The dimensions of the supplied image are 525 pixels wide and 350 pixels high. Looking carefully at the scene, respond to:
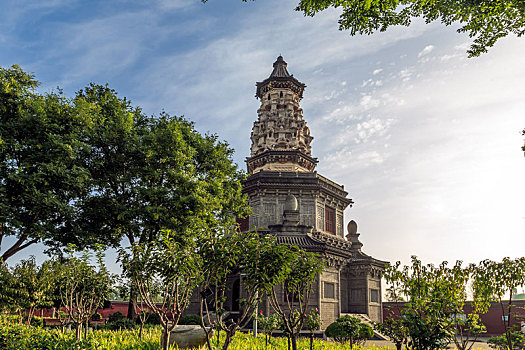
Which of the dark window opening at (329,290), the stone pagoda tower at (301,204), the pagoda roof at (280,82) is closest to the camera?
the dark window opening at (329,290)

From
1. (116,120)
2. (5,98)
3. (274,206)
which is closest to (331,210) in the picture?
(274,206)

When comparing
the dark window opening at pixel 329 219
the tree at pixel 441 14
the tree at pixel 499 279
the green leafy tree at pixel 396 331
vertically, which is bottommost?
the green leafy tree at pixel 396 331

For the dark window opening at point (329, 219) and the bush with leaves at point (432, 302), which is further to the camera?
the dark window opening at point (329, 219)


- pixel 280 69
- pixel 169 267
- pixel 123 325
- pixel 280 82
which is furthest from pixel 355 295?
pixel 169 267

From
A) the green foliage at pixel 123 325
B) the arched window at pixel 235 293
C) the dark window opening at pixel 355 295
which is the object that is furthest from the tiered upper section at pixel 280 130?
the green foliage at pixel 123 325

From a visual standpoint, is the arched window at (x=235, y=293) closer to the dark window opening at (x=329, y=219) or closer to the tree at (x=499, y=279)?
the dark window opening at (x=329, y=219)

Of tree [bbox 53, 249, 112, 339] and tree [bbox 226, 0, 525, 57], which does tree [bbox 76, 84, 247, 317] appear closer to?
tree [bbox 53, 249, 112, 339]

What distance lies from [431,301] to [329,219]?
79.5ft

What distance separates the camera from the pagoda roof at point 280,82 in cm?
4169

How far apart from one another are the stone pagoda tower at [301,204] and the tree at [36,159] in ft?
41.5

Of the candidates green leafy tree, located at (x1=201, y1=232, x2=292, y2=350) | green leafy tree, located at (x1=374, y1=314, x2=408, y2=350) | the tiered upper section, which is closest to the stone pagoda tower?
the tiered upper section

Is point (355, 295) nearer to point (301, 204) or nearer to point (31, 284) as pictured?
point (301, 204)

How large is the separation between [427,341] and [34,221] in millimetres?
18014

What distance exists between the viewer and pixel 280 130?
39.8m
